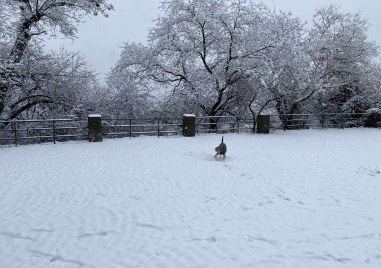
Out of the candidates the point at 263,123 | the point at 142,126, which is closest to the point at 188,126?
the point at 142,126

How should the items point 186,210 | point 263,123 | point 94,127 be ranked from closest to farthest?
point 186,210
point 94,127
point 263,123

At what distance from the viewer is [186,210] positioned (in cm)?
653

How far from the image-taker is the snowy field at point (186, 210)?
4754mm

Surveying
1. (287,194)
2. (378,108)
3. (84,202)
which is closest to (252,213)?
(287,194)

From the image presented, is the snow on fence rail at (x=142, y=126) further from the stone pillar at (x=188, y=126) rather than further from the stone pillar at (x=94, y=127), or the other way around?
the stone pillar at (x=94, y=127)

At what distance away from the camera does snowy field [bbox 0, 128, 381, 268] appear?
187 inches

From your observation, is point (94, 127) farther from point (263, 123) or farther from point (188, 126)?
point (263, 123)

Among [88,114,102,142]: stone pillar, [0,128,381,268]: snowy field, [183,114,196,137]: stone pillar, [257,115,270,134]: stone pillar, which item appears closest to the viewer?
[0,128,381,268]: snowy field

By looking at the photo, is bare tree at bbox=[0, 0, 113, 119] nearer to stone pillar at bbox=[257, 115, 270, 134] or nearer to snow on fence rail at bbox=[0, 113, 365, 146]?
snow on fence rail at bbox=[0, 113, 365, 146]

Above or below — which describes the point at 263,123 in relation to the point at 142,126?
above

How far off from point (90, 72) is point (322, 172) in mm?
14324

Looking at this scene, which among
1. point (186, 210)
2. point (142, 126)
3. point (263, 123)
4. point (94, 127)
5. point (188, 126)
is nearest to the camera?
point (186, 210)

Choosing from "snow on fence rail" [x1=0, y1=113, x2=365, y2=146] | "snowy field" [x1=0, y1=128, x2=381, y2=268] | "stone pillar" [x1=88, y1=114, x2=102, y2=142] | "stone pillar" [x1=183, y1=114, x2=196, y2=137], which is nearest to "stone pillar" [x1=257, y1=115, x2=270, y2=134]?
"snow on fence rail" [x1=0, y1=113, x2=365, y2=146]

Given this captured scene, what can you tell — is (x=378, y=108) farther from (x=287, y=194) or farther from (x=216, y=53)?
(x=287, y=194)
